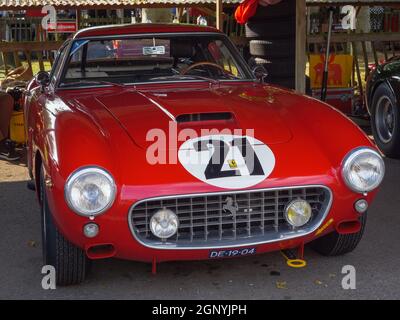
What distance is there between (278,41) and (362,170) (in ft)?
17.1

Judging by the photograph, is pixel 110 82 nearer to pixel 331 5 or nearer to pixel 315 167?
pixel 315 167

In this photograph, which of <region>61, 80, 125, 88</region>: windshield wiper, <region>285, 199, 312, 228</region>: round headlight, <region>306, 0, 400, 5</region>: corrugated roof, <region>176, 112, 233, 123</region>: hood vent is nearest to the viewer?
<region>285, 199, 312, 228</region>: round headlight

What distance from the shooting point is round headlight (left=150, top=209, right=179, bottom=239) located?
324 cm

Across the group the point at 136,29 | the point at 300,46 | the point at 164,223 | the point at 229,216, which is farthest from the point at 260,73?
the point at 300,46

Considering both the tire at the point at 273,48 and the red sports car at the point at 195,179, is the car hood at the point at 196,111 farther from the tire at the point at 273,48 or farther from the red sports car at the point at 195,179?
the tire at the point at 273,48

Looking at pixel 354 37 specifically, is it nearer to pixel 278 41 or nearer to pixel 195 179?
pixel 278 41

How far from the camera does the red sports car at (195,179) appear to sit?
320 centimetres

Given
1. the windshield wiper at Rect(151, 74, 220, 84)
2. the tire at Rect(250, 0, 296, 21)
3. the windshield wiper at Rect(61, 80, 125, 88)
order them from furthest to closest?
the tire at Rect(250, 0, 296, 21) → the windshield wiper at Rect(151, 74, 220, 84) → the windshield wiper at Rect(61, 80, 125, 88)

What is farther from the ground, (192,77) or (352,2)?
(352,2)

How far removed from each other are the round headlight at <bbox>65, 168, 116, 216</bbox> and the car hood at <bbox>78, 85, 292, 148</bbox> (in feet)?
1.22

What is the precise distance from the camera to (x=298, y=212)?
11.2 feet

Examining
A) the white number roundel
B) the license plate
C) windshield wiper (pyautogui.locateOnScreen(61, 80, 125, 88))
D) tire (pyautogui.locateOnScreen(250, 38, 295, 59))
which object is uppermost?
tire (pyautogui.locateOnScreen(250, 38, 295, 59))

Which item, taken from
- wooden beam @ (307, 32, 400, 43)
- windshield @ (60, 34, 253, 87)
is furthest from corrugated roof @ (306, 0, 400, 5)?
windshield @ (60, 34, 253, 87)

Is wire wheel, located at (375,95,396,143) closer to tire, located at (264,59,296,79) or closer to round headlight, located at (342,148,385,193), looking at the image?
tire, located at (264,59,296,79)
